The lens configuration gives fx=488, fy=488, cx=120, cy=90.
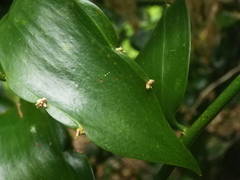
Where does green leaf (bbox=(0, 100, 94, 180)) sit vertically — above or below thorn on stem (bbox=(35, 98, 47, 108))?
below

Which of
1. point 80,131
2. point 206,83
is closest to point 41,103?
point 80,131

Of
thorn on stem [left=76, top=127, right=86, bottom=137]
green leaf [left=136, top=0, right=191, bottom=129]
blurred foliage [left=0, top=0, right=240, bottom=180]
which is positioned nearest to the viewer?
thorn on stem [left=76, top=127, right=86, bottom=137]

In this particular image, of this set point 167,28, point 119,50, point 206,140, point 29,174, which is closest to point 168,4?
point 167,28

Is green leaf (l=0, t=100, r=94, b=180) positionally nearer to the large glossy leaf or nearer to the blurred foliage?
the large glossy leaf

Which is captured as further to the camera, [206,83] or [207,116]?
[206,83]

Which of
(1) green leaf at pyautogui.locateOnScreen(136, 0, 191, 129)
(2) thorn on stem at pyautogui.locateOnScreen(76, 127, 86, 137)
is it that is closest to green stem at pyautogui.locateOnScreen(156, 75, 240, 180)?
(1) green leaf at pyautogui.locateOnScreen(136, 0, 191, 129)

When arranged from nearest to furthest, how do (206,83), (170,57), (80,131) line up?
(80,131)
(170,57)
(206,83)

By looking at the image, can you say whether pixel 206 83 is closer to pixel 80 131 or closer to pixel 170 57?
pixel 170 57

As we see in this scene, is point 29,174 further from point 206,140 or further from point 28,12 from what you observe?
point 206,140
